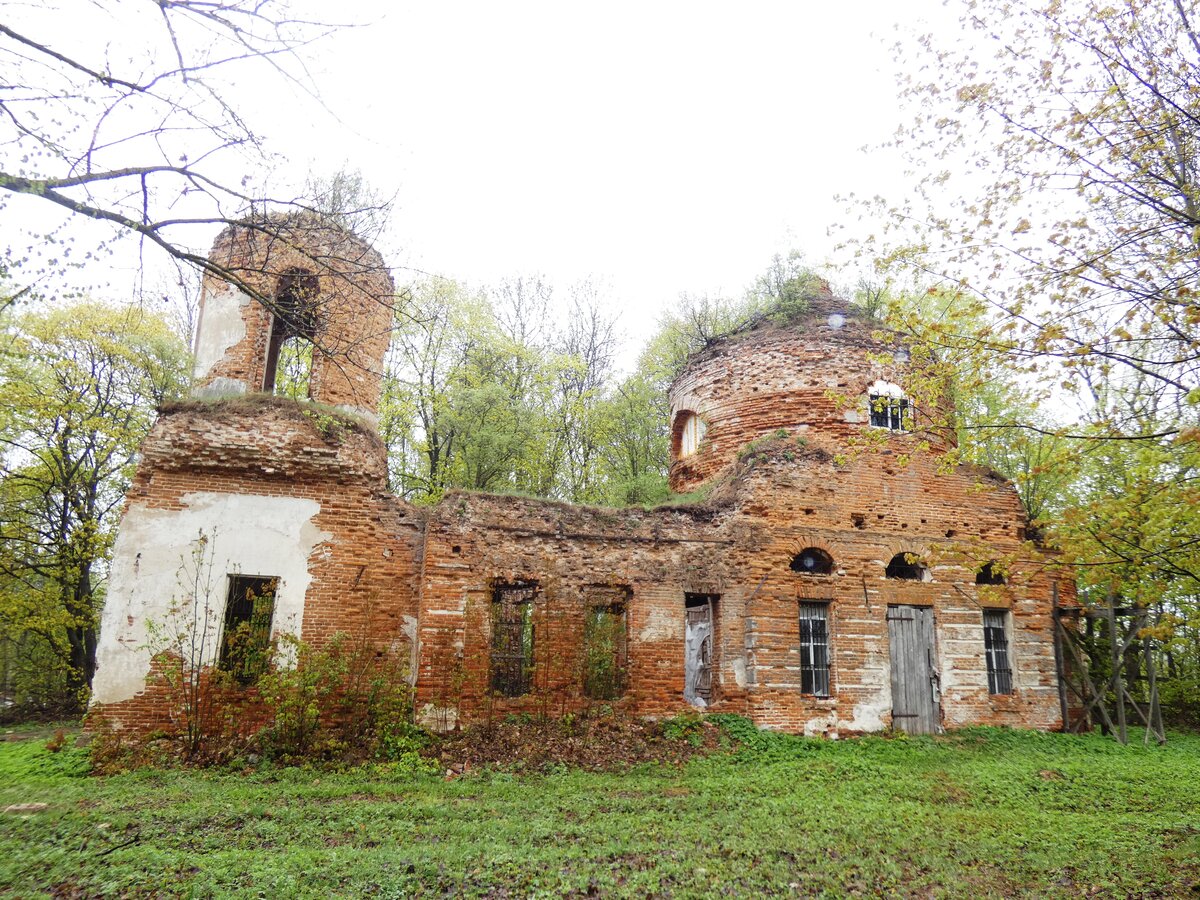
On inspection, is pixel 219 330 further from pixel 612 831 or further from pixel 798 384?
pixel 798 384

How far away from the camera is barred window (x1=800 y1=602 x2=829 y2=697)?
39.9 feet

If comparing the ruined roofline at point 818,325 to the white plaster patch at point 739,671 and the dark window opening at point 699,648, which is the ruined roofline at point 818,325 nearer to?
the dark window opening at point 699,648

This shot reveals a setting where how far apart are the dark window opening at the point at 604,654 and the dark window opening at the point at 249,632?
459 centimetres

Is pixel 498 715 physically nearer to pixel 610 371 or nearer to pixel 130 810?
pixel 130 810

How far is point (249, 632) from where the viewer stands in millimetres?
9727

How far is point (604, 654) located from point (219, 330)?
Result: 8.73m

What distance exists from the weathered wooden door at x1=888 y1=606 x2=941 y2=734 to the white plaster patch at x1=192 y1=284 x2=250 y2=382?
41.3 ft

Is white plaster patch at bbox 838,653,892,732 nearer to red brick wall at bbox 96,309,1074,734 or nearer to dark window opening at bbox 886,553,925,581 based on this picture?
red brick wall at bbox 96,309,1074,734

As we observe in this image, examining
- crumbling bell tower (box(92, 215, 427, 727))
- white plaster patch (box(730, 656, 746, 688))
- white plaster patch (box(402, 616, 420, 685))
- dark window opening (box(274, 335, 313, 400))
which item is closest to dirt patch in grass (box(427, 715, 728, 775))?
white plaster patch (box(730, 656, 746, 688))

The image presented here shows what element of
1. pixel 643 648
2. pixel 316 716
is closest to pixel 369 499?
pixel 316 716

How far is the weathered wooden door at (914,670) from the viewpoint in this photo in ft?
40.4

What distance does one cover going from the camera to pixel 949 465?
9.05m

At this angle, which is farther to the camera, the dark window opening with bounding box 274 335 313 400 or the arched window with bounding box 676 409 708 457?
the dark window opening with bounding box 274 335 313 400

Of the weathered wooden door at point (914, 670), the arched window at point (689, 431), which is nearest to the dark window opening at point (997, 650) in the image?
the weathered wooden door at point (914, 670)
